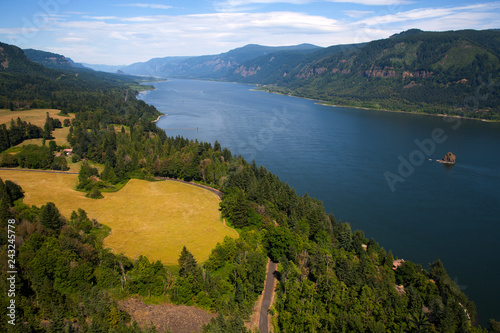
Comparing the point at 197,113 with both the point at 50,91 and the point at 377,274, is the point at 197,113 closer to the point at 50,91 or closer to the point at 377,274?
the point at 50,91

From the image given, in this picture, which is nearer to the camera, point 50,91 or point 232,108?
point 50,91

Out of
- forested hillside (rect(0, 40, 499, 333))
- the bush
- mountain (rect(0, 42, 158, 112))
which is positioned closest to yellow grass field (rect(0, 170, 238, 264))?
the bush

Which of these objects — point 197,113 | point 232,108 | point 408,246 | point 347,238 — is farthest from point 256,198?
point 232,108

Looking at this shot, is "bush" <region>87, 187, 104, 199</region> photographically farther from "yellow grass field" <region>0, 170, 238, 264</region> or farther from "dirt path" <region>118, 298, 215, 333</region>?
"dirt path" <region>118, 298, 215, 333</region>

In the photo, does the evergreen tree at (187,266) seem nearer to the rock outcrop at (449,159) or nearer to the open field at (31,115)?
the rock outcrop at (449,159)

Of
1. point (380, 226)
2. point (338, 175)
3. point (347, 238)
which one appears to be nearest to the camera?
point (347, 238)

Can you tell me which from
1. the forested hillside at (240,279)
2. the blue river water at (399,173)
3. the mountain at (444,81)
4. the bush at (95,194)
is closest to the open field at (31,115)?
the blue river water at (399,173)
